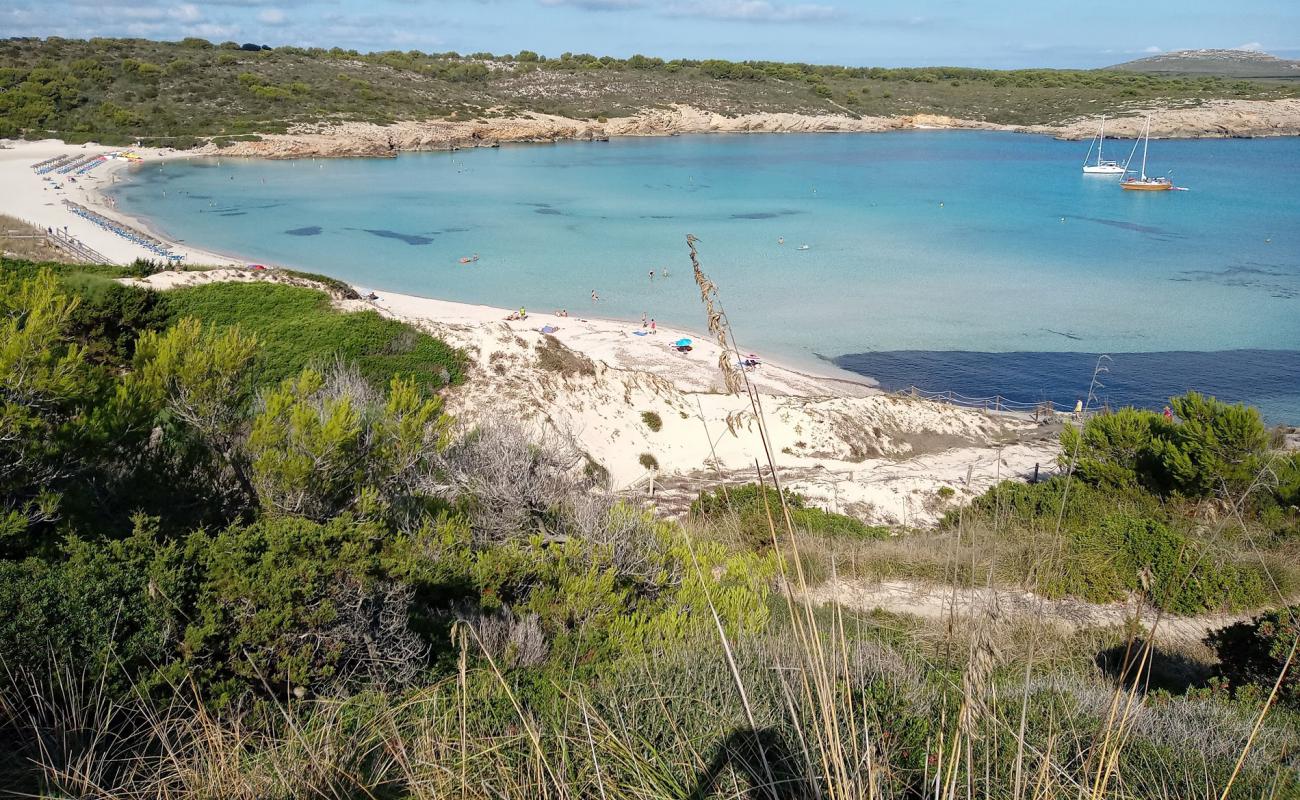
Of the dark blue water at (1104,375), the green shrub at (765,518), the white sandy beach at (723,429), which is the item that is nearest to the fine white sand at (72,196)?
the white sandy beach at (723,429)

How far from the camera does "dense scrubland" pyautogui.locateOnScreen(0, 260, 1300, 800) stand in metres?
2.67

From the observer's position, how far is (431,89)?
93250mm

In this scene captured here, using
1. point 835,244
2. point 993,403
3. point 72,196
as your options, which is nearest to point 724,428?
point 993,403

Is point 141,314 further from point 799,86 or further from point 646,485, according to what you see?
point 799,86

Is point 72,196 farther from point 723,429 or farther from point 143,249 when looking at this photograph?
point 723,429

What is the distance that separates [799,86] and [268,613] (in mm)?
114308

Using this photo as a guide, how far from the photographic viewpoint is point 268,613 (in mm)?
4621

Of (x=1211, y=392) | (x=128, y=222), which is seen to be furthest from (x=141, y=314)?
(x=128, y=222)

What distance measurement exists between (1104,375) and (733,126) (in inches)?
3179

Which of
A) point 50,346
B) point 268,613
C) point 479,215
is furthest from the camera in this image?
point 479,215

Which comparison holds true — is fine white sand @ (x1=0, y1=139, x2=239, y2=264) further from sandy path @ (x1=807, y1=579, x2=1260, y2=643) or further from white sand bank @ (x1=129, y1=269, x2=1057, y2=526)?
sandy path @ (x1=807, y1=579, x2=1260, y2=643)

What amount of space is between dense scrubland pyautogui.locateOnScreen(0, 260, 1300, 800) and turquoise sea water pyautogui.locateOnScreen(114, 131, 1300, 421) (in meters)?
16.7

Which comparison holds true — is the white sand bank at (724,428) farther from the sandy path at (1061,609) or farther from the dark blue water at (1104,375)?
the sandy path at (1061,609)

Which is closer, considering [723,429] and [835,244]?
[723,429]
